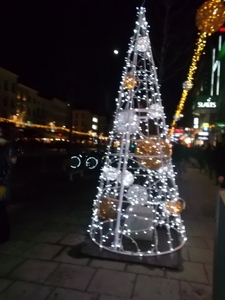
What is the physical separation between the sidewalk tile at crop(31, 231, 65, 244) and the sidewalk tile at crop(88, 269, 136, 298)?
148 centimetres

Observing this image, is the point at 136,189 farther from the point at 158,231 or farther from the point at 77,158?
the point at 77,158

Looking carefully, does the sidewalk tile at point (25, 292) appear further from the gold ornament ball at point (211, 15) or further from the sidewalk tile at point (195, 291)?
the gold ornament ball at point (211, 15)

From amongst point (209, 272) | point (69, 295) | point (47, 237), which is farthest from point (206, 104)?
point (69, 295)

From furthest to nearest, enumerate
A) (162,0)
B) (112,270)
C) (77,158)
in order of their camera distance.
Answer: (77,158) < (162,0) < (112,270)

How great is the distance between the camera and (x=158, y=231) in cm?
650

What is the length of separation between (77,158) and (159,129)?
1001cm

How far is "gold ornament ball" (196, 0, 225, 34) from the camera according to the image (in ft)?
18.9

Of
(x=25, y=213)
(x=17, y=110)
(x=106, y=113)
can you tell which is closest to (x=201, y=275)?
(x=25, y=213)

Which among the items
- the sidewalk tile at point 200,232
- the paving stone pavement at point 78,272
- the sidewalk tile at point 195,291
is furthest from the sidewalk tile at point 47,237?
the sidewalk tile at point 200,232

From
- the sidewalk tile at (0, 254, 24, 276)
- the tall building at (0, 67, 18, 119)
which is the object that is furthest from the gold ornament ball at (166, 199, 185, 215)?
the tall building at (0, 67, 18, 119)

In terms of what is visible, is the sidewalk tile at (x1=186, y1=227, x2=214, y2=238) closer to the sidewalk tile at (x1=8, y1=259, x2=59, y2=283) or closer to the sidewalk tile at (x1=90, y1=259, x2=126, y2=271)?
the sidewalk tile at (x1=90, y1=259, x2=126, y2=271)

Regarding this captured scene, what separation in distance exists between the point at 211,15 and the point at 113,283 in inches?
188

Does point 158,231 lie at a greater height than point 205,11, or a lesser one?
lesser

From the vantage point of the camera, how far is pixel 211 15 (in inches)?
230
